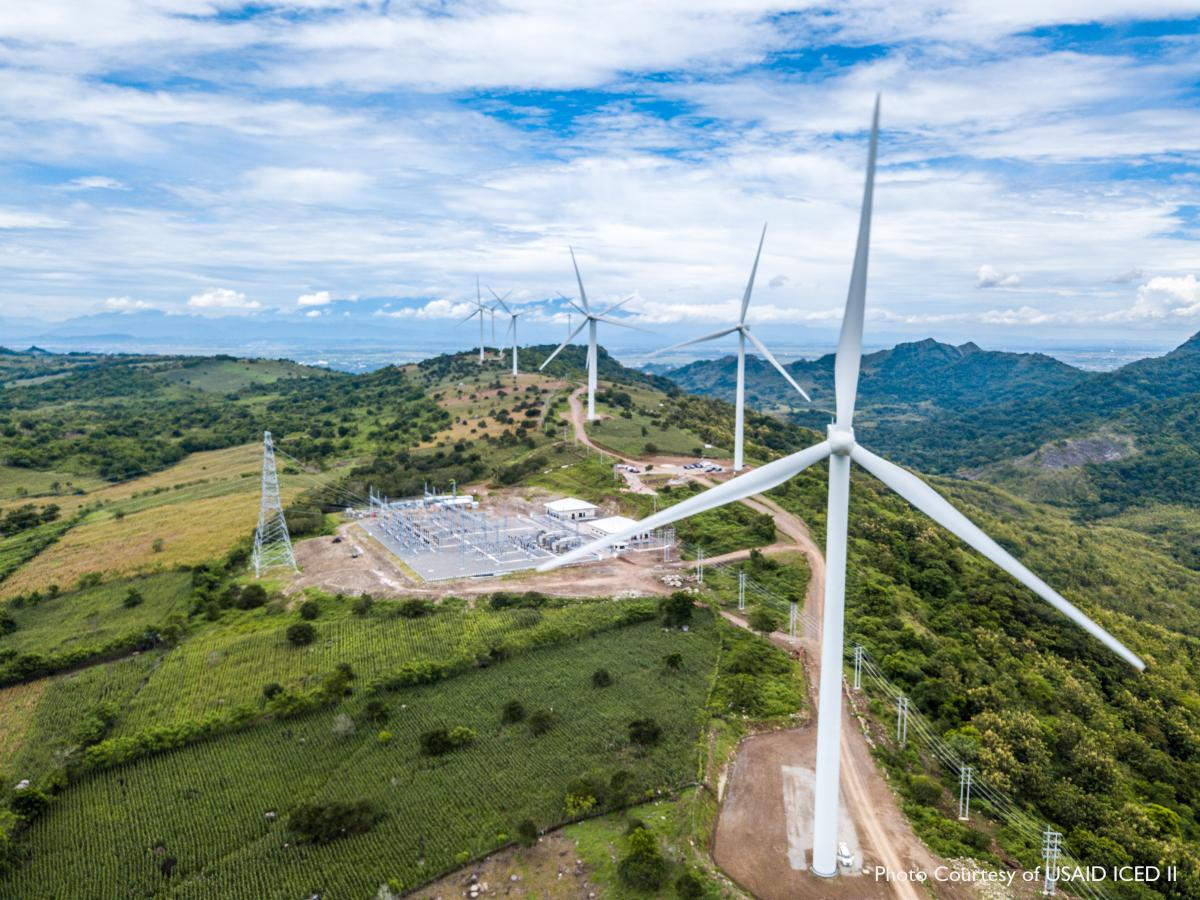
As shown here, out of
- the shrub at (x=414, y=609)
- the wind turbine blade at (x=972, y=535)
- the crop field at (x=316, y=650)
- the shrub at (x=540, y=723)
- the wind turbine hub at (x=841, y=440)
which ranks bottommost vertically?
the shrub at (x=540, y=723)

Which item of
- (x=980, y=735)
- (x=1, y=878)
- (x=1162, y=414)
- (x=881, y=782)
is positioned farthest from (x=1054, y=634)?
(x=1162, y=414)

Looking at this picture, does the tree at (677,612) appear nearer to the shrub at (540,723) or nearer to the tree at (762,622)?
the tree at (762,622)

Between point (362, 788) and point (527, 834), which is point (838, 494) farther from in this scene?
point (362, 788)

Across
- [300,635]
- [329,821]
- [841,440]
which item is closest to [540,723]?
[329,821]

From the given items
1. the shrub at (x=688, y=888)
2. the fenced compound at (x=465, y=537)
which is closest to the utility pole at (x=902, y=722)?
the shrub at (x=688, y=888)

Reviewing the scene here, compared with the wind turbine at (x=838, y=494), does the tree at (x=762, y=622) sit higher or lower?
lower

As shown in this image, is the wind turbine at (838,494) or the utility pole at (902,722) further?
the utility pole at (902,722)

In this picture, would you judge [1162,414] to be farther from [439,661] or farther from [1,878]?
[1,878]
